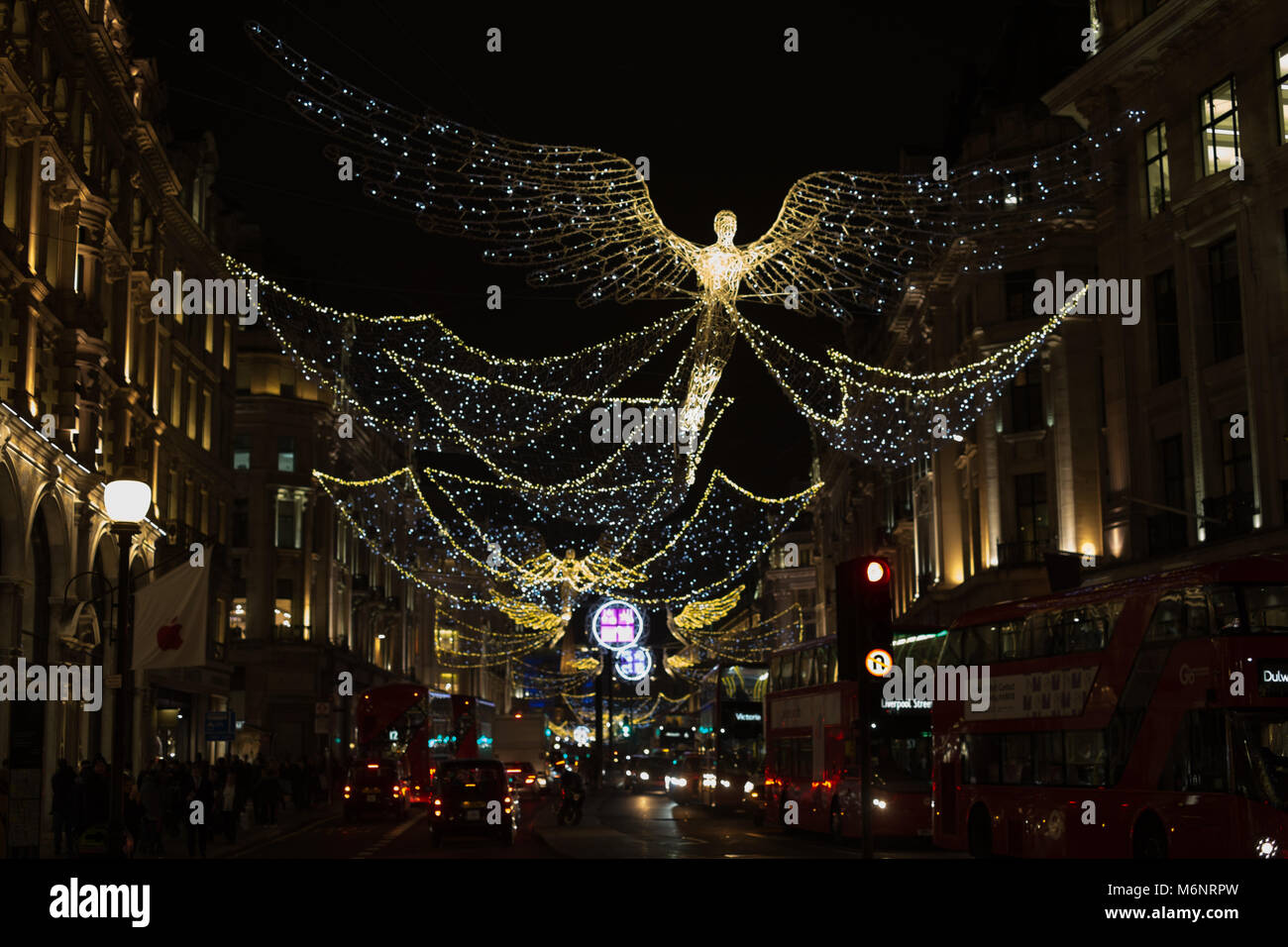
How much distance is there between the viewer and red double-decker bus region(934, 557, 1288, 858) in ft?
59.8

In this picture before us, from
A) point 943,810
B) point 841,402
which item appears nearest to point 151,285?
point 841,402

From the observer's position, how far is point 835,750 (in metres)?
32.6

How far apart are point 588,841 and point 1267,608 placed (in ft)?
46.4

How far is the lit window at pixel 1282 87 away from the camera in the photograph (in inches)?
1223

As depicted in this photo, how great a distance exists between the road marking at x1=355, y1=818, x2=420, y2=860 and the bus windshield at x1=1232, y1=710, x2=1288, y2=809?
15.1 m

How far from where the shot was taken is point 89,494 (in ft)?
123

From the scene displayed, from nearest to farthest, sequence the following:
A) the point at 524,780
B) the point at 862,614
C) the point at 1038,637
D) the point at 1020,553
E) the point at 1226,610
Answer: the point at 862,614 → the point at 1226,610 → the point at 1038,637 → the point at 1020,553 → the point at 524,780

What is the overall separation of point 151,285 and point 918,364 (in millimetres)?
28601

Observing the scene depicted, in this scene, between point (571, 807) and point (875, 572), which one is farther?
point (571, 807)

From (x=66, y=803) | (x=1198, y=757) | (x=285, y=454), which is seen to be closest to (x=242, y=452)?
(x=285, y=454)

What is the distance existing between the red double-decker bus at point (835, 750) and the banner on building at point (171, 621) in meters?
12.4

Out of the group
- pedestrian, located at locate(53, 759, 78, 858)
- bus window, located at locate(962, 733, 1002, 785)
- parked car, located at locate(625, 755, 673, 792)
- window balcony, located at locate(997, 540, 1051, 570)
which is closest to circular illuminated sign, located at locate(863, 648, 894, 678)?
bus window, located at locate(962, 733, 1002, 785)

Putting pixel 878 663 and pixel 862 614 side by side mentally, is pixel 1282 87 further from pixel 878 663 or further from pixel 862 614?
pixel 878 663
